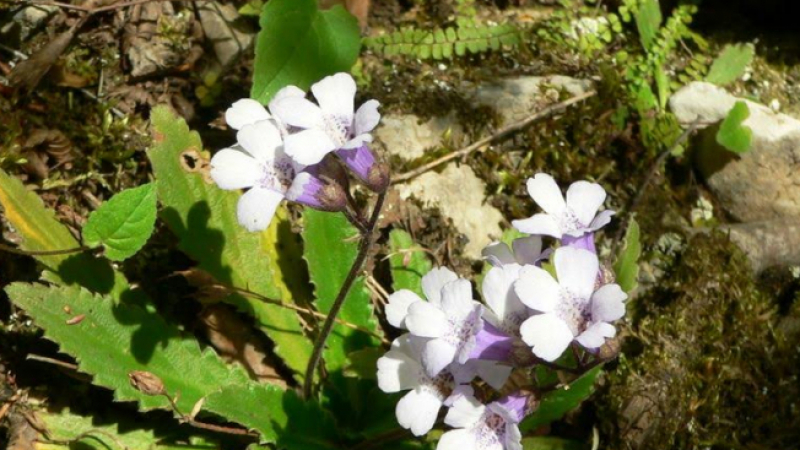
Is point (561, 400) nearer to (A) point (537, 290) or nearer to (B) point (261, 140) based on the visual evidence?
(A) point (537, 290)

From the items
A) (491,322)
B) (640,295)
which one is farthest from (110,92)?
(640,295)

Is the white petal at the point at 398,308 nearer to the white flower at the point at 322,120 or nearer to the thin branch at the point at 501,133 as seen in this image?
the white flower at the point at 322,120

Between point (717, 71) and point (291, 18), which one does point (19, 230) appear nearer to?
point (291, 18)

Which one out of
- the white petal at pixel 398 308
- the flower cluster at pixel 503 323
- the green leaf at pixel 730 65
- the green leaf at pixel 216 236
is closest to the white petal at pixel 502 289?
the flower cluster at pixel 503 323

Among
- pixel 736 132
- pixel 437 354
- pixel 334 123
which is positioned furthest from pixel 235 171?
pixel 736 132

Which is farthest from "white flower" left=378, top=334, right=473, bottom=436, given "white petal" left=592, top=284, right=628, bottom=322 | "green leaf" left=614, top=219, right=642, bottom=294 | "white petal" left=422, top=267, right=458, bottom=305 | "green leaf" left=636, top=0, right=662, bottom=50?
"green leaf" left=636, top=0, right=662, bottom=50
